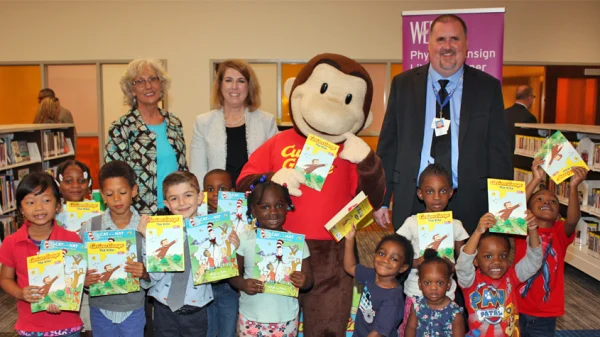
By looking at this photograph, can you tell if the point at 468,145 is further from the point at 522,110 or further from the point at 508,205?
the point at 522,110

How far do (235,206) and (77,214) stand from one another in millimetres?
885

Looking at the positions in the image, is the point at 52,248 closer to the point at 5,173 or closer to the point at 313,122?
the point at 313,122

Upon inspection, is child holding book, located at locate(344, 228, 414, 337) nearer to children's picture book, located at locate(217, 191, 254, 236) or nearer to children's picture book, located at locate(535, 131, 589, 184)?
children's picture book, located at locate(217, 191, 254, 236)

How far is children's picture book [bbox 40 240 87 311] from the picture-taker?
222 centimetres

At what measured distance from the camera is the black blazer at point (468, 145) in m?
2.72

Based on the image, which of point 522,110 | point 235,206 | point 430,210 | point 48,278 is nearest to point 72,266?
point 48,278

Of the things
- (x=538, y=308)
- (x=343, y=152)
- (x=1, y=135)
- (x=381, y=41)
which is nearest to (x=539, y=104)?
(x=381, y=41)

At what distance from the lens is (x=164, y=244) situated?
2.28 meters

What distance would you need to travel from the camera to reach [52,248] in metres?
2.22

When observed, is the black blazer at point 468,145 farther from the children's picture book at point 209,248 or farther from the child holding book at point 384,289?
the children's picture book at point 209,248

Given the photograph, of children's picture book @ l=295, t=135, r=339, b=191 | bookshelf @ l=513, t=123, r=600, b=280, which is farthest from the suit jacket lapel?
bookshelf @ l=513, t=123, r=600, b=280

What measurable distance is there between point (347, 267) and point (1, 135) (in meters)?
5.00

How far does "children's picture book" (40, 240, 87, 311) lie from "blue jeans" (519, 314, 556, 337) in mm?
2422

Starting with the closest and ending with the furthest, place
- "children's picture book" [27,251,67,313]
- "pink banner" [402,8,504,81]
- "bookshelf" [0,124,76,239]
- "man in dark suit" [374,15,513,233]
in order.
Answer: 1. "children's picture book" [27,251,67,313]
2. "man in dark suit" [374,15,513,233]
3. "pink banner" [402,8,504,81]
4. "bookshelf" [0,124,76,239]
